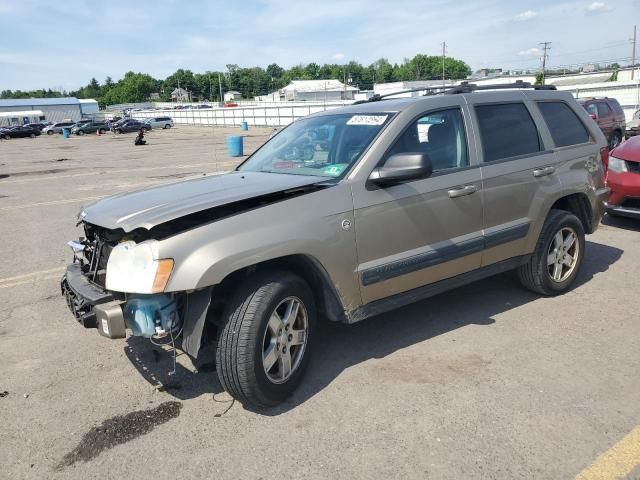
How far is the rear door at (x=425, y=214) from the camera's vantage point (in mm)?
3584

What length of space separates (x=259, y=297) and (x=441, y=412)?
1.28m

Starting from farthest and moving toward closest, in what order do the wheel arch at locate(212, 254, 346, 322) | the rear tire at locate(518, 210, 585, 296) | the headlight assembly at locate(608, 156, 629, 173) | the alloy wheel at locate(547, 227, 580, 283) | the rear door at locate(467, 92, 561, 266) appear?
the headlight assembly at locate(608, 156, 629, 173) → the alloy wheel at locate(547, 227, 580, 283) → the rear tire at locate(518, 210, 585, 296) → the rear door at locate(467, 92, 561, 266) → the wheel arch at locate(212, 254, 346, 322)

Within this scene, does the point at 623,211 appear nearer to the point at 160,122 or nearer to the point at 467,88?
the point at 467,88

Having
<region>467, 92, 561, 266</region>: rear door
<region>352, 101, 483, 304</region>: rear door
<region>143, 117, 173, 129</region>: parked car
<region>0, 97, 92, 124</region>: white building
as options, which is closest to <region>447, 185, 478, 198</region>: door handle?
<region>352, 101, 483, 304</region>: rear door

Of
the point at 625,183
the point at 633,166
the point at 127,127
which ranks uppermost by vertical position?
the point at 127,127

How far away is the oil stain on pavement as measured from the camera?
2.91 meters

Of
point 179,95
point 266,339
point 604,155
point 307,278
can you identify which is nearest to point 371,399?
point 266,339

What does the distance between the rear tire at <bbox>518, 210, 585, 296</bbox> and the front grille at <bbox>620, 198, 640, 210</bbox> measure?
2.78m

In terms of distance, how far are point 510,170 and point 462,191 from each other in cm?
64

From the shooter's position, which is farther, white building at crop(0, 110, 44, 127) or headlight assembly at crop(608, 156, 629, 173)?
white building at crop(0, 110, 44, 127)

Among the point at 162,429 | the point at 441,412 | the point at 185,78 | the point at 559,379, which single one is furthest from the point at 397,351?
the point at 185,78

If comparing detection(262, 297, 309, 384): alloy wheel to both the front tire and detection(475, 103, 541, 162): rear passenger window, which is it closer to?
the front tire

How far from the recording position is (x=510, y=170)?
440 cm

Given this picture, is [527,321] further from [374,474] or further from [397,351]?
[374,474]
